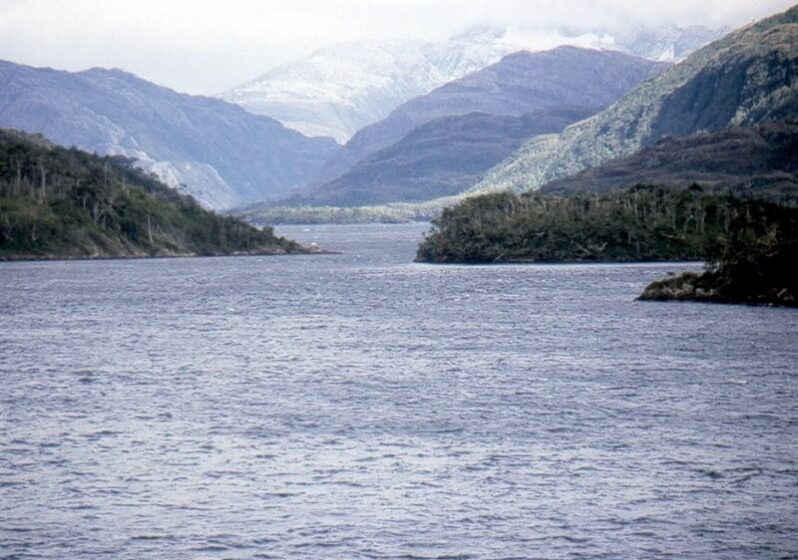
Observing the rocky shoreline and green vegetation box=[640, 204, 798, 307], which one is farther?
the rocky shoreline

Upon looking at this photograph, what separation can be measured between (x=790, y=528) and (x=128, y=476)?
25154mm

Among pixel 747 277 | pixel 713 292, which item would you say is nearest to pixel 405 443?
pixel 747 277

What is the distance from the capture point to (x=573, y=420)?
206 ft

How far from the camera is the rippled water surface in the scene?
41500 mm

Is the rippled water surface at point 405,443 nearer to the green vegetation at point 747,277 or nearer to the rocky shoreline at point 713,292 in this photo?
the green vegetation at point 747,277

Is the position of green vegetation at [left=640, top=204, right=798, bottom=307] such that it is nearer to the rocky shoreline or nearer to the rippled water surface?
the rocky shoreline

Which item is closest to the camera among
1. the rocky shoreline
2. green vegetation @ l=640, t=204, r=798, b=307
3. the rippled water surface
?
the rippled water surface

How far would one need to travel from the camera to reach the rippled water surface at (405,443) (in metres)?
41.5

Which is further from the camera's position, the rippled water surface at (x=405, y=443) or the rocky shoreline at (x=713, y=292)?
the rocky shoreline at (x=713, y=292)

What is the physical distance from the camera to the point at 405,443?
57094 millimetres

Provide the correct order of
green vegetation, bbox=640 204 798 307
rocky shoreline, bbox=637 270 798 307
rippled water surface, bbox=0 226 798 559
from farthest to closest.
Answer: rocky shoreline, bbox=637 270 798 307
green vegetation, bbox=640 204 798 307
rippled water surface, bbox=0 226 798 559

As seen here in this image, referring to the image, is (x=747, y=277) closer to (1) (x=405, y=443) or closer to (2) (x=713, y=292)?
(2) (x=713, y=292)

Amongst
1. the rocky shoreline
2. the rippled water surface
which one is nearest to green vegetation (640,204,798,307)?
the rocky shoreline

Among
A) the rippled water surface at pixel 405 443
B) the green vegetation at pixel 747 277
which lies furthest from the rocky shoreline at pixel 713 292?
the rippled water surface at pixel 405 443
